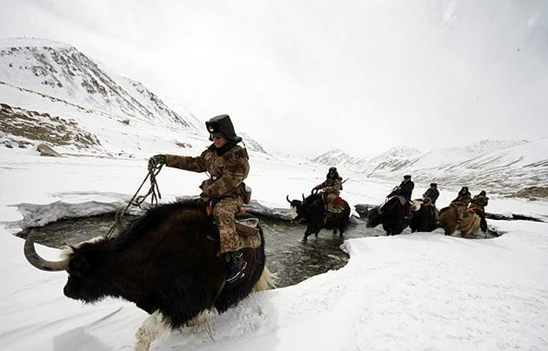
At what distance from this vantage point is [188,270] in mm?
2260

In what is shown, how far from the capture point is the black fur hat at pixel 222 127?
2.51m

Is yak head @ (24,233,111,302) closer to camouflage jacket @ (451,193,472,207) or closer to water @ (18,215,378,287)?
water @ (18,215,378,287)

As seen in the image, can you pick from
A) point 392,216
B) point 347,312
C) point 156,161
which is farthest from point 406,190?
point 156,161

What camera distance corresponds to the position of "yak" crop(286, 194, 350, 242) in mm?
7068

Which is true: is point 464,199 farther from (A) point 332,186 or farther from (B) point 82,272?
(B) point 82,272

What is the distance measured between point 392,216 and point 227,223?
21.4ft

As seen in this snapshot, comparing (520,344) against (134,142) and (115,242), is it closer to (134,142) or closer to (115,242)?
(115,242)

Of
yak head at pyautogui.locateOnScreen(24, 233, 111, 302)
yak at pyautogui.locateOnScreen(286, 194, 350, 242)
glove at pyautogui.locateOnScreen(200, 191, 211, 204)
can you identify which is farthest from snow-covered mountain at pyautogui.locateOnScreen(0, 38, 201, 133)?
glove at pyautogui.locateOnScreen(200, 191, 211, 204)

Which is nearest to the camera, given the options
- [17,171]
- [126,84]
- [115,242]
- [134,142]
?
[115,242]

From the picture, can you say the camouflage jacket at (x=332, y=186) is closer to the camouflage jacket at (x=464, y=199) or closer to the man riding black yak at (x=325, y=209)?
the man riding black yak at (x=325, y=209)

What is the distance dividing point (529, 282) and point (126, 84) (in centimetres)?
14219

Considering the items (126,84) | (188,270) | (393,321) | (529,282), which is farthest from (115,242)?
(126,84)

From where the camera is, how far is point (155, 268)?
7.21 feet

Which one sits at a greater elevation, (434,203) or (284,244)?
(434,203)
